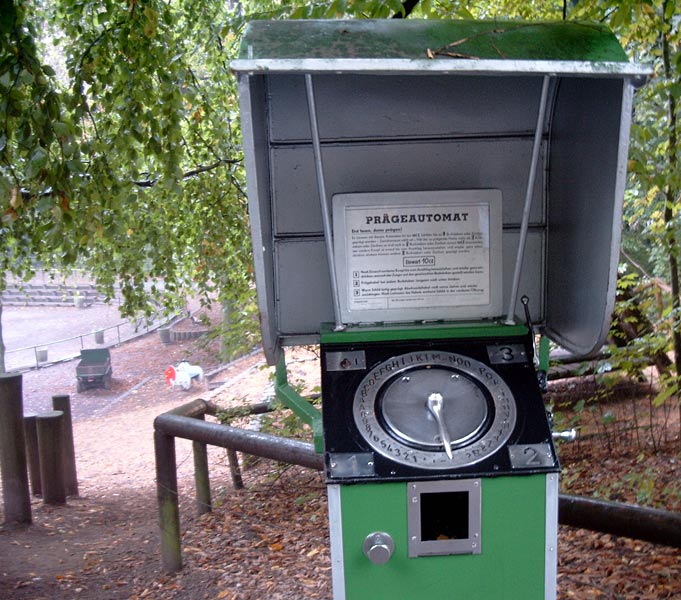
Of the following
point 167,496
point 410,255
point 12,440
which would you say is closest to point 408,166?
point 410,255

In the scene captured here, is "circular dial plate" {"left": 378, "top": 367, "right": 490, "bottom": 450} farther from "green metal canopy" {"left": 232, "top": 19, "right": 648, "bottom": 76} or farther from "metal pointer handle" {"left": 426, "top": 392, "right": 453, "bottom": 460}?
"green metal canopy" {"left": 232, "top": 19, "right": 648, "bottom": 76}

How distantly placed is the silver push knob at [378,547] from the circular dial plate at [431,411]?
0.67ft

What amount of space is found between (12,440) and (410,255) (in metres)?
3.97

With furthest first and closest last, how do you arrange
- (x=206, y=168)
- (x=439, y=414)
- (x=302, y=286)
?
(x=206, y=168)
(x=302, y=286)
(x=439, y=414)

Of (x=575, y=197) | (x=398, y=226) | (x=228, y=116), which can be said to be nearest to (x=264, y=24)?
(x=398, y=226)

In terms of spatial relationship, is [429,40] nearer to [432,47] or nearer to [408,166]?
[432,47]

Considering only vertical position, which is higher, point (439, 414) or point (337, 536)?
point (439, 414)

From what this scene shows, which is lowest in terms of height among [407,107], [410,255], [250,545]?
[250,545]

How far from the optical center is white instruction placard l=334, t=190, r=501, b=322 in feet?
8.48

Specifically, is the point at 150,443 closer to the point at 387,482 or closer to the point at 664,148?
the point at 664,148

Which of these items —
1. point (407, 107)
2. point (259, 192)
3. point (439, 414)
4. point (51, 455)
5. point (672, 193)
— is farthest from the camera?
point (51, 455)

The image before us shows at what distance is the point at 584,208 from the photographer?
2.51 metres

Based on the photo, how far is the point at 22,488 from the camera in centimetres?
554

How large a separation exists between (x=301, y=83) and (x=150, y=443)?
416 inches
